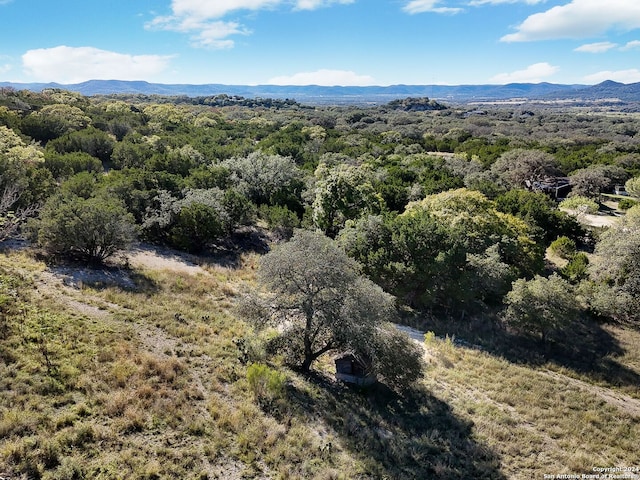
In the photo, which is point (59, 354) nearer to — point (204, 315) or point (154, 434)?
point (154, 434)

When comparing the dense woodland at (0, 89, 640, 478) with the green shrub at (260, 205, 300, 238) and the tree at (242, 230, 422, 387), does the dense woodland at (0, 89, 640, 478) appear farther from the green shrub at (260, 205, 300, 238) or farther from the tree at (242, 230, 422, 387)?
the green shrub at (260, 205, 300, 238)

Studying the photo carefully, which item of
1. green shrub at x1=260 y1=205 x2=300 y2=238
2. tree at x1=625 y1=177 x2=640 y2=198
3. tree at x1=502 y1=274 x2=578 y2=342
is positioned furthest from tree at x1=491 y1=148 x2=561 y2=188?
tree at x1=502 y1=274 x2=578 y2=342

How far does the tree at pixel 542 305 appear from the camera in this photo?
18891mm

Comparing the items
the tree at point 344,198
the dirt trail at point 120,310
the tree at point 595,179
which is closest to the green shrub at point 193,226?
the dirt trail at point 120,310

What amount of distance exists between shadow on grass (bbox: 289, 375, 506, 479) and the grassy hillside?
48 mm

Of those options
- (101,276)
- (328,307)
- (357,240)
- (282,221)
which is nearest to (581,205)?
(357,240)

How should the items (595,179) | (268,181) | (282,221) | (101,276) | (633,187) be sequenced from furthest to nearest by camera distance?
(595,179), (633,187), (268,181), (282,221), (101,276)

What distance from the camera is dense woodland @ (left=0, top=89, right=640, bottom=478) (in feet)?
42.7

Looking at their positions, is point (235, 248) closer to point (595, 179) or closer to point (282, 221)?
point (282, 221)

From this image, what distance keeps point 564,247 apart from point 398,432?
25894 mm

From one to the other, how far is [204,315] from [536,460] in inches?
505

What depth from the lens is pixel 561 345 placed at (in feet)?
65.6

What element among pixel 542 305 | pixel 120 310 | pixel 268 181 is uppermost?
pixel 268 181

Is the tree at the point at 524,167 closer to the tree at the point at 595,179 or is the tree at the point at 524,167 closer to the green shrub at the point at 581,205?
the tree at the point at 595,179
